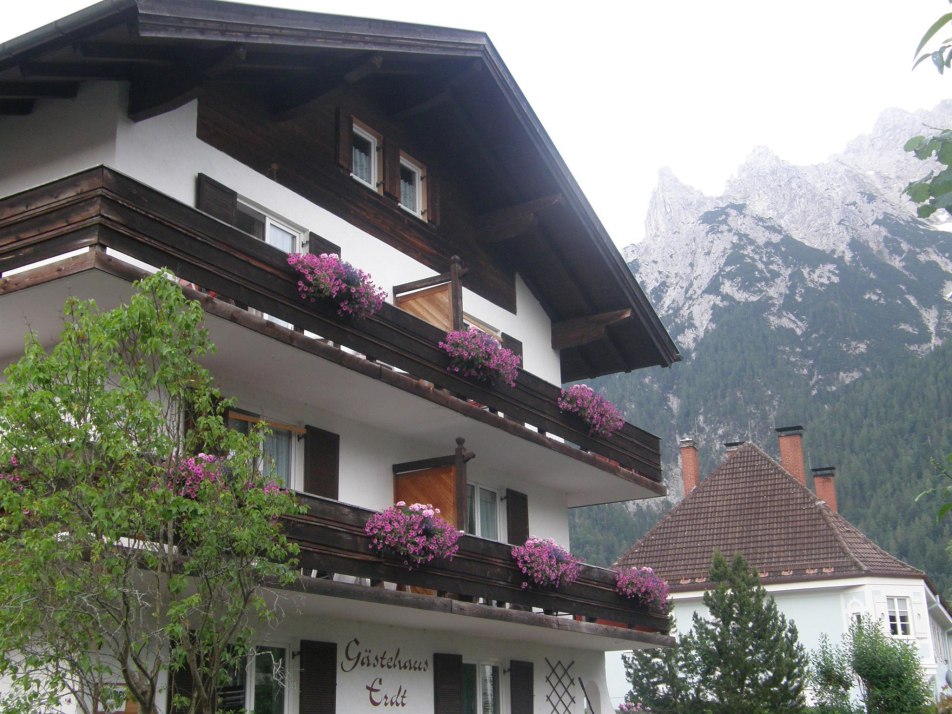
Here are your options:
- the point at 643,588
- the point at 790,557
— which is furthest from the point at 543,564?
the point at 790,557

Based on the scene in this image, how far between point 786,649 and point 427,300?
1332 cm

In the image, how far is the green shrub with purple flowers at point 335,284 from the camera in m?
14.2

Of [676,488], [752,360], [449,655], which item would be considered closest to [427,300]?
[449,655]

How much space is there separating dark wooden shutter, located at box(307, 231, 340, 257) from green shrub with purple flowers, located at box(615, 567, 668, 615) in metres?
7.58

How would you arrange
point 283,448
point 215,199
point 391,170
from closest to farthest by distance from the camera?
point 215,199, point 283,448, point 391,170

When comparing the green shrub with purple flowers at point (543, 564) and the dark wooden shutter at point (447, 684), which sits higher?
the green shrub with purple flowers at point (543, 564)

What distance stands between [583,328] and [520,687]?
7.16 metres

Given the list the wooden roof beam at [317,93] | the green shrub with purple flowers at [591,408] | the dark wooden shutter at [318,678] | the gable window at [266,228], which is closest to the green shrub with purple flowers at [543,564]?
the green shrub with purple flowers at [591,408]

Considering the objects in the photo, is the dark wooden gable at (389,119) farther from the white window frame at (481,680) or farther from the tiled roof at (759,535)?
the tiled roof at (759,535)

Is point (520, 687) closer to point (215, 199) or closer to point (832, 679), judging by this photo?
point (215, 199)

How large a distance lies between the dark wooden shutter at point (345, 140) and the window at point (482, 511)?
5.69m

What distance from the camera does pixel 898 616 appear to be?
123 feet

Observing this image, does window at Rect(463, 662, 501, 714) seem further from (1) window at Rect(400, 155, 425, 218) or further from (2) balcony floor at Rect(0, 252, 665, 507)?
(1) window at Rect(400, 155, 425, 218)

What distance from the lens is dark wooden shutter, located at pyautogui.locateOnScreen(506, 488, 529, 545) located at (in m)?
20.2
